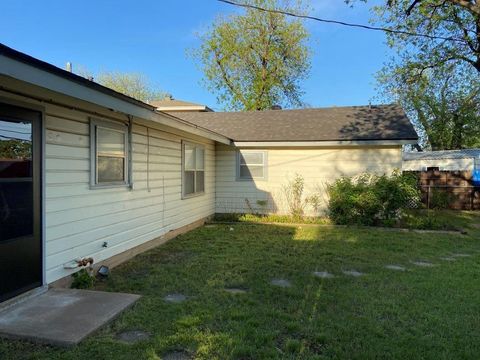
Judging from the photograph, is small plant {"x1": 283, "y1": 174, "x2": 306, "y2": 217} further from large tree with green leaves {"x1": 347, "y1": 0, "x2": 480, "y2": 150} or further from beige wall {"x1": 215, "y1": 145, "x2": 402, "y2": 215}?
large tree with green leaves {"x1": 347, "y1": 0, "x2": 480, "y2": 150}

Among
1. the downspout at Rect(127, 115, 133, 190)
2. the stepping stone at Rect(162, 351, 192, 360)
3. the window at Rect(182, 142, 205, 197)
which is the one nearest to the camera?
the stepping stone at Rect(162, 351, 192, 360)

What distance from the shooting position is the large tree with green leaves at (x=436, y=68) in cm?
1372

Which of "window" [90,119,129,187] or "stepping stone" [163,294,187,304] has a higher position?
"window" [90,119,129,187]

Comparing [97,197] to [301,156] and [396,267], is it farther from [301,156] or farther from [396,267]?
[301,156]

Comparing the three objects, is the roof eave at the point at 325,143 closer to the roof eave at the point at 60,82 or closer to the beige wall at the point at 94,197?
the beige wall at the point at 94,197

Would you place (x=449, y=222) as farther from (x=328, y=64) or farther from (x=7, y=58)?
(x=328, y=64)

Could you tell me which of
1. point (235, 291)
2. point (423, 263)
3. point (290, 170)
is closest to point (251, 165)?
point (290, 170)

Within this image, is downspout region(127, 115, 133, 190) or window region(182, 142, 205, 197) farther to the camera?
window region(182, 142, 205, 197)

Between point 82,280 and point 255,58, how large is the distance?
23.8 meters

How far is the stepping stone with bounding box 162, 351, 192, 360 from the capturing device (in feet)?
9.45


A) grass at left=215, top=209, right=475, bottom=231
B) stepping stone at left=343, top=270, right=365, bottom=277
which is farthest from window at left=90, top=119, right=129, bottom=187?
grass at left=215, top=209, right=475, bottom=231

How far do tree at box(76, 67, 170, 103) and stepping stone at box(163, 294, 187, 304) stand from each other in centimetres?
3158

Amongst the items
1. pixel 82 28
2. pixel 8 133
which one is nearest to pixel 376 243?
pixel 8 133

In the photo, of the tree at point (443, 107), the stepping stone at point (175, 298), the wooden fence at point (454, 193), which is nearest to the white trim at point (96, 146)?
the stepping stone at point (175, 298)
